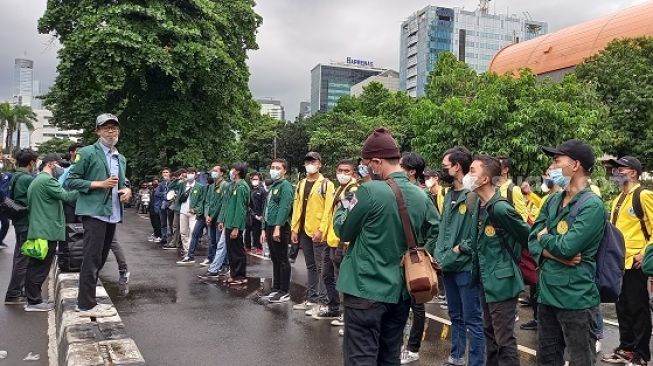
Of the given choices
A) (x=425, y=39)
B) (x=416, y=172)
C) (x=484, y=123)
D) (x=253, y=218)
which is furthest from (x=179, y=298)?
(x=425, y=39)

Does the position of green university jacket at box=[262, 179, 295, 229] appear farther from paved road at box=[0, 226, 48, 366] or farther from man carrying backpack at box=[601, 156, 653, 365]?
man carrying backpack at box=[601, 156, 653, 365]

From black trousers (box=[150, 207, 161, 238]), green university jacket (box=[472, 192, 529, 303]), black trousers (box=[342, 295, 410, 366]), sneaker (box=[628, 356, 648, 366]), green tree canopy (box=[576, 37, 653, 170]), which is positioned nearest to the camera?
black trousers (box=[342, 295, 410, 366])

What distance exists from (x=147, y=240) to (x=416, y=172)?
11.1m

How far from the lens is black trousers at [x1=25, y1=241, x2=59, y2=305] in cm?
707

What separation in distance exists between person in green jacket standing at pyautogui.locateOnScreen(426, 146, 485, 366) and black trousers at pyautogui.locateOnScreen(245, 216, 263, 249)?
8.51 metres

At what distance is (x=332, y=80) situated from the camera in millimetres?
151375

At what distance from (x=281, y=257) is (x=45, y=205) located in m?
3.10

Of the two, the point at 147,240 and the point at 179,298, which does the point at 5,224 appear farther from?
the point at 179,298

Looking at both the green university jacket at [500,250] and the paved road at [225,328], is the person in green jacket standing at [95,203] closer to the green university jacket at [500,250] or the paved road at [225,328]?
the paved road at [225,328]

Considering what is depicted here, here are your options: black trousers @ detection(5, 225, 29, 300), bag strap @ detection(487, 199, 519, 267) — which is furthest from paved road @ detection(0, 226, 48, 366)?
bag strap @ detection(487, 199, 519, 267)

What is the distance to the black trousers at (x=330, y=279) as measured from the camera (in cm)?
693

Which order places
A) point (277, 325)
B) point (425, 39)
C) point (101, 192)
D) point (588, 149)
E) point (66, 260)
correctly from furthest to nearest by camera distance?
point (425, 39) → point (66, 260) → point (277, 325) → point (101, 192) → point (588, 149)

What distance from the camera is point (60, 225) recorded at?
7.21 m

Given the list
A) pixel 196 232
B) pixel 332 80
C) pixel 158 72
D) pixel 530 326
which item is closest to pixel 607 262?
pixel 530 326
